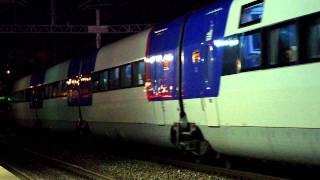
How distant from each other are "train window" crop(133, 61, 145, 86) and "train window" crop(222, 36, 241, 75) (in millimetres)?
4123

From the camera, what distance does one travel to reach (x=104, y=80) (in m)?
17.2

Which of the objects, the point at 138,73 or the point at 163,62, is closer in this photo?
the point at 163,62

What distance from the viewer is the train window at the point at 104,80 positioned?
16914mm

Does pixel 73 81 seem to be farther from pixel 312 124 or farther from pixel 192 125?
pixel 312 124

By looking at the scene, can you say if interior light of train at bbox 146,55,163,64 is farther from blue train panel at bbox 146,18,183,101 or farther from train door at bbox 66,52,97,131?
train door at bbox 66,52,97,131

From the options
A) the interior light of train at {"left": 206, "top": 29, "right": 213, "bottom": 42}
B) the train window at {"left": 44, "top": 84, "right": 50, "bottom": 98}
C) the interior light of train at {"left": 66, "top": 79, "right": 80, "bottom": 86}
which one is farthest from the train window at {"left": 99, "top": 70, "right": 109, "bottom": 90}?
the train window at {"left": 44, "top": 84, "right": 50, "bottom": 98}

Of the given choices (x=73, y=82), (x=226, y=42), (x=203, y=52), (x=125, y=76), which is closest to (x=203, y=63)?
(x=203, y=52)

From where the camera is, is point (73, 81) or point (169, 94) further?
point (73, 81)

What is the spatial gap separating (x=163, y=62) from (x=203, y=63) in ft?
6.60

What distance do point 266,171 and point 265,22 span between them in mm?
3609

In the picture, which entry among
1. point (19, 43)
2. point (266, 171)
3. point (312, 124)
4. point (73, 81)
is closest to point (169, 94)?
point (266, 171)

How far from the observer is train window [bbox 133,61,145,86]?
13916 millimetres

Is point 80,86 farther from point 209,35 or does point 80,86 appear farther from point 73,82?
point 209,35

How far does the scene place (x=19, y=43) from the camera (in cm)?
6362
